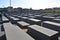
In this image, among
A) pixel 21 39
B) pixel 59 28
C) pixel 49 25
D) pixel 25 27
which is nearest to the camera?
pixel 21 39

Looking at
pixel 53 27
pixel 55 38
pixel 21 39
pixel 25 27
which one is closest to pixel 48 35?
pixel 55 38

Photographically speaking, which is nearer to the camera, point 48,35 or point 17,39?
point 17,39

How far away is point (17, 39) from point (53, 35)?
203 inches

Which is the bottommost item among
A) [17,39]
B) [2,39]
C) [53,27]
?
[2,39]

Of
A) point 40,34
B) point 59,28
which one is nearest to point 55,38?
point 40,34

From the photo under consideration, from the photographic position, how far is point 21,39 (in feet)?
32.6

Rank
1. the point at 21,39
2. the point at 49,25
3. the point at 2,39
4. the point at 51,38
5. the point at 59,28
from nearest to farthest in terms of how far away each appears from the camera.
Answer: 1. the point at 21,39
2. the point at 51,38
3. the point at 2,39
4. the point at 59,28
5. the point at 49,25

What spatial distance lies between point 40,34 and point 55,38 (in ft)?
7.11

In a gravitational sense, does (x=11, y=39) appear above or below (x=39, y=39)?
above

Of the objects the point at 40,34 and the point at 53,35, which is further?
the point at 40,34

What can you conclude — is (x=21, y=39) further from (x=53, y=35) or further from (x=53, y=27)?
(x=53, y=27)

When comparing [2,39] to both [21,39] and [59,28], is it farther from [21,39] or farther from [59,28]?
[59,28]

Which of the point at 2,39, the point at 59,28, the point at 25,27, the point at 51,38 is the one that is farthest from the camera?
the point at 25,27

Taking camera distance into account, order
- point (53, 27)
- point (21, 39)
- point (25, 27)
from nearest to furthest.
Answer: point (21, 39) < point (53, 27) < point (25, 27)
